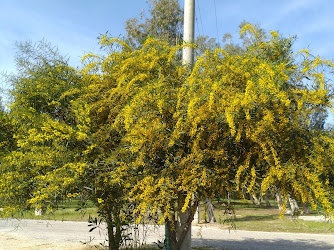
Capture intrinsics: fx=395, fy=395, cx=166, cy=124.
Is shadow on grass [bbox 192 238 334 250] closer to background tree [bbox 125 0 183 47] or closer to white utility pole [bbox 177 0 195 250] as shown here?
white utility pole [bbox 177 0 195 250]

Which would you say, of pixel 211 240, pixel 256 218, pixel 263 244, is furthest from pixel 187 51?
pixel 256 218

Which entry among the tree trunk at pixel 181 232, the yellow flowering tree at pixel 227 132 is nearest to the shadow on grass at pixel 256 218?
the tree trunk at pixel 181 232

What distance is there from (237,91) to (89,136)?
2.43 metres

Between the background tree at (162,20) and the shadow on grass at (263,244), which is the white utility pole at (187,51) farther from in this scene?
the background tree at (162,20)

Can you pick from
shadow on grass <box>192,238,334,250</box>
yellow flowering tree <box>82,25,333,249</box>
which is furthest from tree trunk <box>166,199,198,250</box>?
shadow on grass <box>192,238,334,250</box>

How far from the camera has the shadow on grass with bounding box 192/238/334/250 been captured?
11618mm

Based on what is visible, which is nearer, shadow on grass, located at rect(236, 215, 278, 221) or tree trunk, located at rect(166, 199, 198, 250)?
tree trunk, located at rect(166, 199, 198, 250)

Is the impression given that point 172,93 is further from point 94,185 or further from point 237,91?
point 94,185

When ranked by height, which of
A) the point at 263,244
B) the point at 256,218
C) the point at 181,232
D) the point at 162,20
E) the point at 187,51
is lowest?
the point at 263,244

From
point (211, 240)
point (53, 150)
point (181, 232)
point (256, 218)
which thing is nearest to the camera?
point (53, 150)

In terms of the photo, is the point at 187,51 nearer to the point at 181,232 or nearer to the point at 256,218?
the point at 181,232

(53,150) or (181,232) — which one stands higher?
(53,150)

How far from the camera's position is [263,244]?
1233cm

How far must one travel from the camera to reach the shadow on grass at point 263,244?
1162cm
